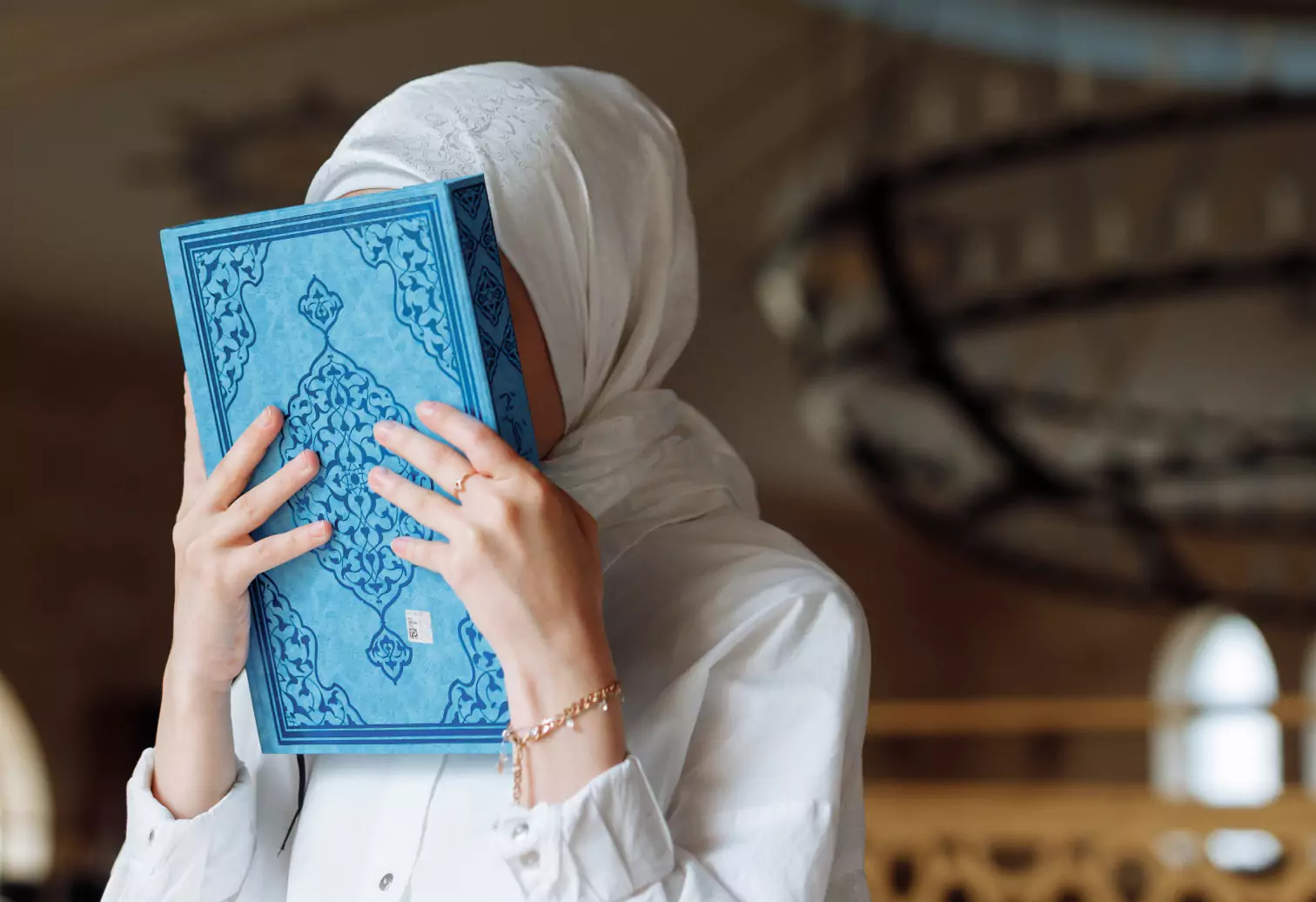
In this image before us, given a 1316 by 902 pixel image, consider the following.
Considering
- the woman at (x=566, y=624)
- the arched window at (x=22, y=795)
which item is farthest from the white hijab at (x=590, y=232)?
the arched window at (x=22, y=795)

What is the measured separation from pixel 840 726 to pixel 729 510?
0.84 ft

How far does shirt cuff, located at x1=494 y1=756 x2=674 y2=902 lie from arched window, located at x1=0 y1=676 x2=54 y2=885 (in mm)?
6754

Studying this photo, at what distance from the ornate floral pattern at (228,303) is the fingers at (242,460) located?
4cm

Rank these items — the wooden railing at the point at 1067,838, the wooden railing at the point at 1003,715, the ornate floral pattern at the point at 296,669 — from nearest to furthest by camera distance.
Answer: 1. the ornate floral pattern at the point at 296,669
2. the wooden railing at the point at 1067,838
3. the wooden railing at the point at 1003,715

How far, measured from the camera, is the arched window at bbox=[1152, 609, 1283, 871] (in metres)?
10.5

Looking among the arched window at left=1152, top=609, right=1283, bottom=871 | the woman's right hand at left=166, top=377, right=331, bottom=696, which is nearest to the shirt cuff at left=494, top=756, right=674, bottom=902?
the woman's right hand at left=166, top=377, right=331, bottom=696

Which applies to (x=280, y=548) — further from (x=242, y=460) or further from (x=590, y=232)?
(x=590, y=232)

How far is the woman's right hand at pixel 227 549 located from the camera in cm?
95

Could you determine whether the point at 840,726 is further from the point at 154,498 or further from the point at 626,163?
the point at 154,498

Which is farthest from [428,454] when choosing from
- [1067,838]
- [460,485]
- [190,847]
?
[1067,838]

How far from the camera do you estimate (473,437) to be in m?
0.87

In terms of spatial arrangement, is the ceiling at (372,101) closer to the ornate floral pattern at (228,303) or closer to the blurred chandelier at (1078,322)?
the blurred chandelier at (1078,322)

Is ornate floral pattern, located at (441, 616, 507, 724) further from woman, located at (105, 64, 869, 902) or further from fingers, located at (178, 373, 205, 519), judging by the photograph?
fingers, located at (178, 373, 205, 519)

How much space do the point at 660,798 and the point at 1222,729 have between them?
10963 mm
